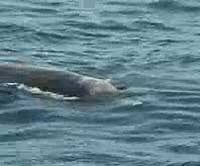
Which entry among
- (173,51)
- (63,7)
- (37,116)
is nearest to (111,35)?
(173,51)

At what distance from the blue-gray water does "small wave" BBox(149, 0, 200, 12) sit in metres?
0.02

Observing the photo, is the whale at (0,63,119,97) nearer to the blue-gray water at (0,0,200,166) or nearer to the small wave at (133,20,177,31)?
the blue-gray water at (0,0,200,166)

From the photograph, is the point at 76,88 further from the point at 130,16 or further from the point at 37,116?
→ the point at 130,16

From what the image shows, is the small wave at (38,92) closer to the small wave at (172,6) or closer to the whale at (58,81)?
the whale at (58,81)

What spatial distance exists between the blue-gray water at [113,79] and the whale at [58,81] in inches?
8.8

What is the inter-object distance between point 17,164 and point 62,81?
3.46m

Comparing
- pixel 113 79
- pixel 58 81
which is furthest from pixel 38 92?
pixel 113 79

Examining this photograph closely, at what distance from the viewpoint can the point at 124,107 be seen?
13672mm

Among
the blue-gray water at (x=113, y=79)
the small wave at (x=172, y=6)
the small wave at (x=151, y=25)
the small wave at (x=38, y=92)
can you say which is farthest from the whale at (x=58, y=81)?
the small wave at (x=172, y=6)

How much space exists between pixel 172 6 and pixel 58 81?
29.9 ft

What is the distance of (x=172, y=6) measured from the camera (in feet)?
75.1

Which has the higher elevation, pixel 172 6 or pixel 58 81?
pixel 58 81

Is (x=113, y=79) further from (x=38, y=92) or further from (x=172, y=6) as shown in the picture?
(x=172, y=6)

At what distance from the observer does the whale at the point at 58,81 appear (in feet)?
46.4
